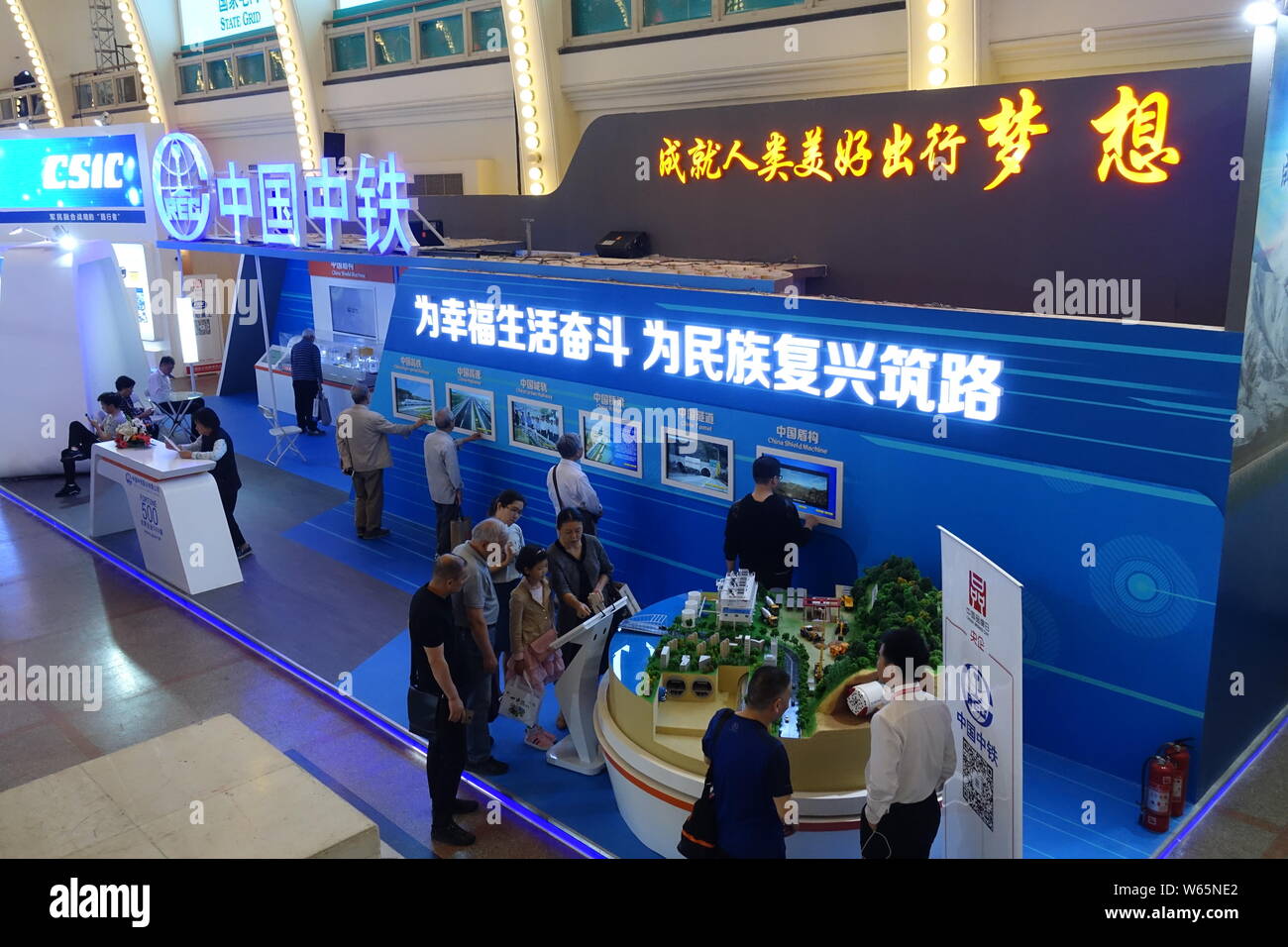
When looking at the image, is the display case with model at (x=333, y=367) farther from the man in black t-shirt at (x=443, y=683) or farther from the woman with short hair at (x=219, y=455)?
the man in black t-shirt at (x=443, y=683)

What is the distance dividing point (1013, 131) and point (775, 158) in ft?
7.20

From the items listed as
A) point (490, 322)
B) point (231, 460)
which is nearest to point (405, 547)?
point (231, 460)

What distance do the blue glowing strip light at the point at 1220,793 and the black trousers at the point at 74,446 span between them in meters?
10.8

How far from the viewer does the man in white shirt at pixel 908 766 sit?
3619 millimetres

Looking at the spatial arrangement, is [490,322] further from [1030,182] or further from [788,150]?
[1030,182]

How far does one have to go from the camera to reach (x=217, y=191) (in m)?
10.8

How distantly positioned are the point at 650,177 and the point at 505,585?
5298 millimetres

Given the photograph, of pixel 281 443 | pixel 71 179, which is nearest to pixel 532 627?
pixel 281 443

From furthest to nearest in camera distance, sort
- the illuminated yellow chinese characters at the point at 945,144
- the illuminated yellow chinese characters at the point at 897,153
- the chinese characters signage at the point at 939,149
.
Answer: the illuminated yellow chinese characters at the point at 897,153
the illuminated yellow chinese characters at the point at 945,144
the chinese characters signage at the point at 939,149

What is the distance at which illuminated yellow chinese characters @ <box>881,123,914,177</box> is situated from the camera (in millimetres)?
7441

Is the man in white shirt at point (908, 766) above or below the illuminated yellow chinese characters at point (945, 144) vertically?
below

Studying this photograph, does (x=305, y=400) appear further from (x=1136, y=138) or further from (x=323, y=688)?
(x=1136, y=138)

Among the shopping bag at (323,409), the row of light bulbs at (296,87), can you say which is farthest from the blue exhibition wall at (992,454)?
the row of light bulbs at (296,87)

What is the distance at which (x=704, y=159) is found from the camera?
9062 millimetres
